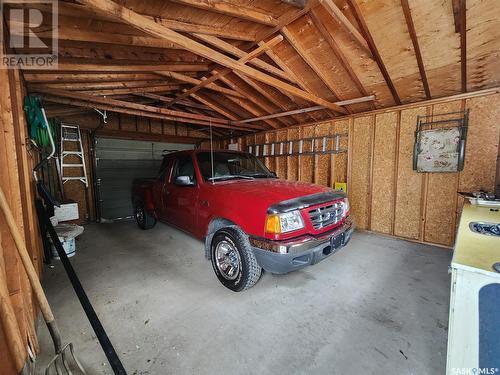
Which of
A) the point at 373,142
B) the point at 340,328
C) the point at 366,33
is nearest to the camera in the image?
the point at 340,328

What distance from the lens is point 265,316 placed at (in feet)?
6.73

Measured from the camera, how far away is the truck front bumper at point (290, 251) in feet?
6.45

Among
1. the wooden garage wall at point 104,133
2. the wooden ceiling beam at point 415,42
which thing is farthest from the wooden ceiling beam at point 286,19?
the wooden garage wall at point 104,133

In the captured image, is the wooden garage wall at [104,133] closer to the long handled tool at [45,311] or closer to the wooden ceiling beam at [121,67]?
the wooden ceiling beam at [121,67]

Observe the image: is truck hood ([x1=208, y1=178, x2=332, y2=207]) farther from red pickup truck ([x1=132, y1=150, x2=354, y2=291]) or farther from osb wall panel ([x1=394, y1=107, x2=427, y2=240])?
osb wall panel ([x1=394, y1=107, x2=427, y2=240])

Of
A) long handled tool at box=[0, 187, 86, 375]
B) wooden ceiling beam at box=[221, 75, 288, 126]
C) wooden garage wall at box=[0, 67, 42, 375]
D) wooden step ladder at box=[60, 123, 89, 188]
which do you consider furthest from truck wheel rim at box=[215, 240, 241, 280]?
wooden step ladder at box=[60, 123, 89, 188]

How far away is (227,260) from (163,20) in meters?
2.90

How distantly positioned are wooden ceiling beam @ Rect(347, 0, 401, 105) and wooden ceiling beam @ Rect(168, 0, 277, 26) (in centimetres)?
97

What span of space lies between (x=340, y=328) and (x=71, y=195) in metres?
6.80

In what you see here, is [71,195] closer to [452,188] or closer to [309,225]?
[309,225]

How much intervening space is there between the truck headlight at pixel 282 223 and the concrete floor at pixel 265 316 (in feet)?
2.88

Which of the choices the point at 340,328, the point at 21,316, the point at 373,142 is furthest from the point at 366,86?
the point at 21,316

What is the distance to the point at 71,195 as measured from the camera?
551cm

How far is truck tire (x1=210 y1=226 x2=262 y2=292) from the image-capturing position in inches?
88.7
